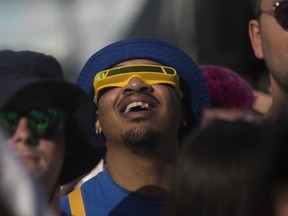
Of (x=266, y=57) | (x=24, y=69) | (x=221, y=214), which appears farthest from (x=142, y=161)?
(x=221, y=214)

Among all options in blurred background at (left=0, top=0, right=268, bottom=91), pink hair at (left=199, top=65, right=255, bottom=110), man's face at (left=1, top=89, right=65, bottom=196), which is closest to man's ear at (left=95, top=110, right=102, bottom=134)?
pink hair at (left=199, top=65, right=255, bottom=110)

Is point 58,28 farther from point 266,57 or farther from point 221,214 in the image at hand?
point 221,214

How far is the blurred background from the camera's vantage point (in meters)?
11.1

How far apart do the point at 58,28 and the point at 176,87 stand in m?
17.2

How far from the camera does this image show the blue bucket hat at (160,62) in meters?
4.51

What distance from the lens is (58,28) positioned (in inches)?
846

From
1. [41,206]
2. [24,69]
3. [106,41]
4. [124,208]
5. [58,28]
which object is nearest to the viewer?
[41,206]

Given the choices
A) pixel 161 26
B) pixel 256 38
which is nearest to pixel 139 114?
pixel 256 38

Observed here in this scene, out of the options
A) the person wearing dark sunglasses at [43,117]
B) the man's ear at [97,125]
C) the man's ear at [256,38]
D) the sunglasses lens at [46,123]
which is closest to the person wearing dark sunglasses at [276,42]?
the man's ear at [256,38]

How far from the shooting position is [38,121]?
129 inches

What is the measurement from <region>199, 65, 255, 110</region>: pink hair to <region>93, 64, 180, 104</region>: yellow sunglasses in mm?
567

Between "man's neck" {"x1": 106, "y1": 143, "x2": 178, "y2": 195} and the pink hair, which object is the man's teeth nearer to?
"man's neck" {"x1": 106, "y1": 143, "x2": 178, "y2": 195}

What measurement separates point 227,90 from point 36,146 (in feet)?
6.36

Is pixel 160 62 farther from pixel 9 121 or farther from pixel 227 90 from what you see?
pixel 9 121
